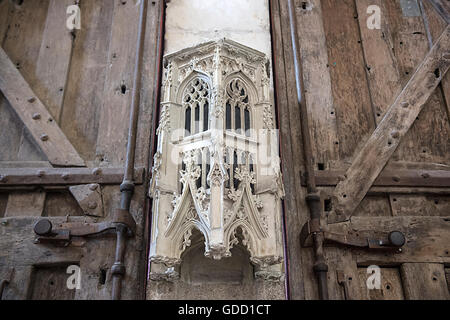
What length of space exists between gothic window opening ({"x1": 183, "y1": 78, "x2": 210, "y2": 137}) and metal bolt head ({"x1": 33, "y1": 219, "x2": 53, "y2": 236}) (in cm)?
123

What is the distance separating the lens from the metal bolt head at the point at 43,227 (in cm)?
324

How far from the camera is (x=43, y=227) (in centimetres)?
325

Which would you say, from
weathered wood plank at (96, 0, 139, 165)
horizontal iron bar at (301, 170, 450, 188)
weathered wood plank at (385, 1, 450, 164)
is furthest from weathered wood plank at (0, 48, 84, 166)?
weathered wood plank at (385, 1, 450, 164)

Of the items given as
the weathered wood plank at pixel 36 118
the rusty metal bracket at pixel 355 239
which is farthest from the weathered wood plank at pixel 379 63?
the weathered wood plank at pixel 36 118

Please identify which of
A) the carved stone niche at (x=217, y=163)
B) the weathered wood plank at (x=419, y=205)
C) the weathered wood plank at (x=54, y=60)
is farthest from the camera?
the weathered wood plank at (x=54, y=60)

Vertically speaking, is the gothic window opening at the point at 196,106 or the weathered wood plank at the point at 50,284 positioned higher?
the gothic window opening at the point at 196,106

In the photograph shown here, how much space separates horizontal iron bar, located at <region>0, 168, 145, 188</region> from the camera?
3580 mm

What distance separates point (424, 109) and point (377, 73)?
551 millimetres

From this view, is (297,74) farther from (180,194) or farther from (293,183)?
(180,194)

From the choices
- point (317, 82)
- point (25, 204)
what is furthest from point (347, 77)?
point (25, 204)

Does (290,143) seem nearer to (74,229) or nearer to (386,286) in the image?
(386,286)

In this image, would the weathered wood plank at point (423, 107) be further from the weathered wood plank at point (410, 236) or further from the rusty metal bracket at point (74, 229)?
the rusty metal bracket at point (74, 229)

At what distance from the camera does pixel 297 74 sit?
3.92 m
